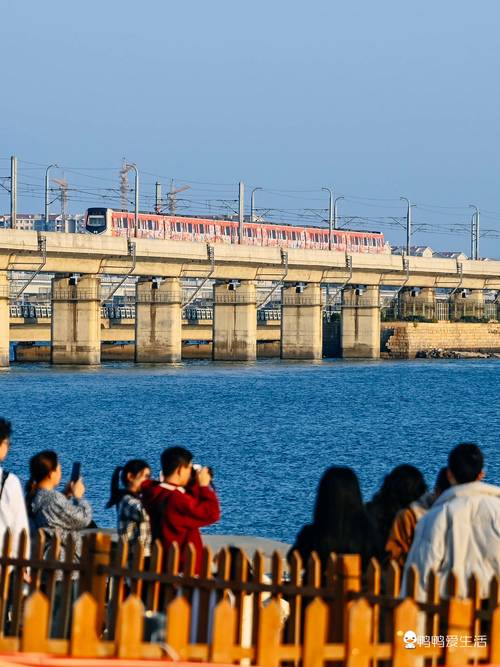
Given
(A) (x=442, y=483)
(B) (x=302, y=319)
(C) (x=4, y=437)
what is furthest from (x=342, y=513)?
(B) (x=302, y=319)

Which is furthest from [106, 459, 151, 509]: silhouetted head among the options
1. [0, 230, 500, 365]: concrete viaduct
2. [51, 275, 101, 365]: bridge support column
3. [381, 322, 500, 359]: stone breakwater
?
[381, 322, 500, 359]: stone breakwater

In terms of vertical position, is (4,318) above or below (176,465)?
above

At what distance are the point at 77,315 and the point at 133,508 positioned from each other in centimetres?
8003

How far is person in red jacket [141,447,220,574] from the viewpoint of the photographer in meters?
12.9

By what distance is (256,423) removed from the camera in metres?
59.2

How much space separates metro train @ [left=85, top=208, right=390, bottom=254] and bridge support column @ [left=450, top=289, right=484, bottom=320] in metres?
16.6

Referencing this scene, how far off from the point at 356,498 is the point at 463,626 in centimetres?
185

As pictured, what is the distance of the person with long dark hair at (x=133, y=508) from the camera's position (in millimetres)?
13305

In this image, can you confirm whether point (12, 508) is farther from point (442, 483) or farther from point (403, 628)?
point (403, 628)

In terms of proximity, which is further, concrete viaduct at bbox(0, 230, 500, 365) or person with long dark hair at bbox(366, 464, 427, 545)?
concrete viaduct at bbox(0, 230, 500, 365)

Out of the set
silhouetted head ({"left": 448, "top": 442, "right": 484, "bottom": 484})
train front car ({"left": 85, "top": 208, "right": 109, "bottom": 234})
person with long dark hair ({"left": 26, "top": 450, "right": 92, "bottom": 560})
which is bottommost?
person with long dark hair ({"left": 26, "top": 450, "right": 92, "bottom": 560})

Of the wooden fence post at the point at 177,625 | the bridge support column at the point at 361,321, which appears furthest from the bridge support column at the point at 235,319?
the wooden fence post at the point at 177,625

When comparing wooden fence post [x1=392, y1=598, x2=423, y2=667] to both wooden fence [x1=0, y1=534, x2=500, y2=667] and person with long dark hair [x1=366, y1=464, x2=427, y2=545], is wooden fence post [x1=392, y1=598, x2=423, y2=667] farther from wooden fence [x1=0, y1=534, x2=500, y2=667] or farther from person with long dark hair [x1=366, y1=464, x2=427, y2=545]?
person with long dark hair [x1=366, y1=464, x2=427, y2=545]

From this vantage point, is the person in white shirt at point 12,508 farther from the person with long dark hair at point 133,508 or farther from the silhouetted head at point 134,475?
the silhouetted head at point 134,475
